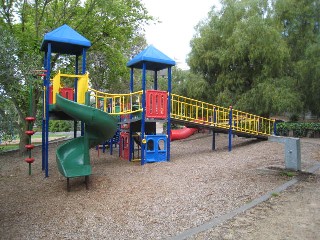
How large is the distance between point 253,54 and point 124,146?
954 centimetres

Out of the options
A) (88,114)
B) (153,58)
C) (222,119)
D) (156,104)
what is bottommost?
(222,119)

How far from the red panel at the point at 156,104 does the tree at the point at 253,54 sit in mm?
7933

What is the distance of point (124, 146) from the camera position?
1214 cm

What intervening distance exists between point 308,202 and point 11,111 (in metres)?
5.23

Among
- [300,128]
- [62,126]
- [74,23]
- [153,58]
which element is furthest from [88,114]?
[62,126]

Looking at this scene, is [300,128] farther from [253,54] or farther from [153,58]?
[153,58]

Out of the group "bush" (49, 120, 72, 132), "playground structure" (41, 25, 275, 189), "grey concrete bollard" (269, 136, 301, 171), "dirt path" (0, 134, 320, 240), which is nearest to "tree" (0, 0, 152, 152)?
"playground structure" (41, 25, 275, 189)

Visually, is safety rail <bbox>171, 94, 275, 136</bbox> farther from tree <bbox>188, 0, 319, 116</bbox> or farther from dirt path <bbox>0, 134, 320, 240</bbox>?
dirt path <bbox>0, 134, 320, 240</bbox>

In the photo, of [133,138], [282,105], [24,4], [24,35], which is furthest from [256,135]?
[24,4]

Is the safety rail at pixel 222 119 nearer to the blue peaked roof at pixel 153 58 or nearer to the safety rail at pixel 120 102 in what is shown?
the blue peaked roof at pixel 153 58

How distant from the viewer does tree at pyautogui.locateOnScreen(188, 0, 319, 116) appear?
666 inches

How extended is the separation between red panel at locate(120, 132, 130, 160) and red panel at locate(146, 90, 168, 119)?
1849mm

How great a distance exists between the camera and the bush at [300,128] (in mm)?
17620

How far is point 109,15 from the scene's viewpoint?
1458cm
